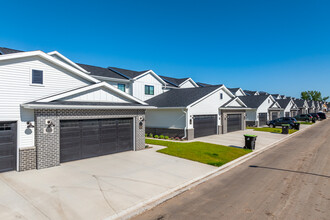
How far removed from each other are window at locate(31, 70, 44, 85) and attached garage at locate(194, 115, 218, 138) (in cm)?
1450

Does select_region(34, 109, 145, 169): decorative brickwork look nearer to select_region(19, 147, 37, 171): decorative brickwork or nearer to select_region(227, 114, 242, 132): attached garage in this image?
select_region(19, 147, 37, 171): decorative brickwork

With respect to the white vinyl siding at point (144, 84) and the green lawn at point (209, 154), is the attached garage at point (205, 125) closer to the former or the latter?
the green lawn at point (209, 154)

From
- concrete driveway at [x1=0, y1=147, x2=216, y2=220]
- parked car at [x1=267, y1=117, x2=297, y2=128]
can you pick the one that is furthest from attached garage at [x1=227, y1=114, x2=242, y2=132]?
concrete driveway at [x1=0, y1=147, x2=216, y2=220]

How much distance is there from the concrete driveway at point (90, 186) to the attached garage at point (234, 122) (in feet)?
53.5

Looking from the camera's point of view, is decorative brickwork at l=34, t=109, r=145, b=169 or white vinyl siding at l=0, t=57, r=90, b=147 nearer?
white vinyl siding at l=0, t=57, r=90, b=147

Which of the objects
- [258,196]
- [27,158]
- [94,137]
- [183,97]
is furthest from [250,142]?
[27,158]

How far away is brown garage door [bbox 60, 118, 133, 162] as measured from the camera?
37.7 feet

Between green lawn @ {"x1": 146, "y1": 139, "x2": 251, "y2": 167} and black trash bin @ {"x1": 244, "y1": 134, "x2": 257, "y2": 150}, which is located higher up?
black trash bin @ {"x1": 244, "y1": 134, "x2": 257, "y2": 150}

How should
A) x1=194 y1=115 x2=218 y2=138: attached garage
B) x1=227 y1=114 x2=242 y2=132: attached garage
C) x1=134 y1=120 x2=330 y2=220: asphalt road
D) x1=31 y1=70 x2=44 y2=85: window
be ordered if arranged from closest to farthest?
x1=134 y1=120 x2=330 y2=220: asphalt road
x1=31 y1=70 x2=44 y2=85: window
x1=194 y1=115 x2=218 y2=138: attached garage
x1=227 y1=114 x2=242 y2=132: attached garage

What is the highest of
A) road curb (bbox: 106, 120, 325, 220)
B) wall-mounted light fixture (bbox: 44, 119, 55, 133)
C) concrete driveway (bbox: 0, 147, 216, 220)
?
wall-mounted light fixture (bbox: 44, 119, 55, 133)

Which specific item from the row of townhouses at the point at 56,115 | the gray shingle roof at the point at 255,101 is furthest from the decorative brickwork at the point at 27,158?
the gray shingle roof at the point at 255,101

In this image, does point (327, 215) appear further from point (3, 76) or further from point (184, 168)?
point (3, 76)

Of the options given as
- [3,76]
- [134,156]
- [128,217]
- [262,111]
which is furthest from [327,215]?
[262,111]

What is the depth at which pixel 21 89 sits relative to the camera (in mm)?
10391
